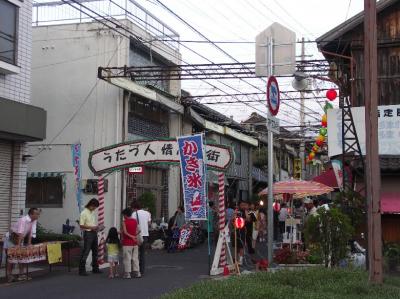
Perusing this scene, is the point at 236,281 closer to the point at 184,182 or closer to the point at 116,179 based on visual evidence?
the point at 184,182

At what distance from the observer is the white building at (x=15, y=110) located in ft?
48.1

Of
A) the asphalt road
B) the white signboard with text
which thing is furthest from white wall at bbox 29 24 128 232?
the white signboard with text

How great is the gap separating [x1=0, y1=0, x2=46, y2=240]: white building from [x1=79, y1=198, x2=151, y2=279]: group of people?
2.65 m

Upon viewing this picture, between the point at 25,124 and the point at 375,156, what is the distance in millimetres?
9381

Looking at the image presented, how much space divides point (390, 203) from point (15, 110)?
1037cm

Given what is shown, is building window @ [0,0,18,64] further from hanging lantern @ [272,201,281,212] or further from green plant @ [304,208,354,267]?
hanging lantern @ [272,201,281,212]

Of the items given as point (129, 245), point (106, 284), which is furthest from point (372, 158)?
point (129, 245)

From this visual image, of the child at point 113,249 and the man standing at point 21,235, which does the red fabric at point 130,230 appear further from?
the man standing at point 21,235

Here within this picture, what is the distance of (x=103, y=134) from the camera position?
2192 cm

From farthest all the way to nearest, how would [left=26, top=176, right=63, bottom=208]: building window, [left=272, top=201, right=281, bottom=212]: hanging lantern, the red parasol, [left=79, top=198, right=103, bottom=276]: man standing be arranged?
1. [left=272, top=201, right=281, bottom=212]: hanging lantern
2. [left=26, top=176, right=63, bottom=208]: building window
3. the red parasol
4. [left=79, top=198, right=103, bottom=276]: man standing

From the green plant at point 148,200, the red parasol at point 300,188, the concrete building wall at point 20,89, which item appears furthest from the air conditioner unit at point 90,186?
the red parasol at point 300,188

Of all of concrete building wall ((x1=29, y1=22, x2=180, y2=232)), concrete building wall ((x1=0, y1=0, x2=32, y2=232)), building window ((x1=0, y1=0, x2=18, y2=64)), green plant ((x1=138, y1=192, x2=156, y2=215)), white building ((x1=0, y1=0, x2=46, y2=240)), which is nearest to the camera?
white building ((x1=0, y1=0, x2=46, y2=240))

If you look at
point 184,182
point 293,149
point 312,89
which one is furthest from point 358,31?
point 293,149

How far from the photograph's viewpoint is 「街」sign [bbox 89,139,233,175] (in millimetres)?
14711
